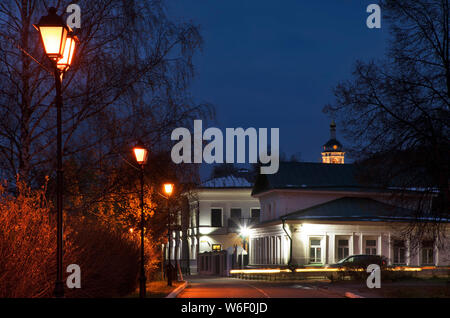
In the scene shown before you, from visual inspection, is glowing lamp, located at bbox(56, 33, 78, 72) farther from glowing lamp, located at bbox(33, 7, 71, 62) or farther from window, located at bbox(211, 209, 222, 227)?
window, located at bbox(211, 209, 222, 227)

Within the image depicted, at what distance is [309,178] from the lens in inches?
2729

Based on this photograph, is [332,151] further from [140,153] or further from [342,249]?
[140,153]

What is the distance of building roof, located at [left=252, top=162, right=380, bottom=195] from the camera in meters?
67.4

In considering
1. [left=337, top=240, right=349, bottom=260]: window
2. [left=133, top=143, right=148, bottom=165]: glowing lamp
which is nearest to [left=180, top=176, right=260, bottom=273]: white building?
[left=337, top=240, right=349, bottom=260]: window

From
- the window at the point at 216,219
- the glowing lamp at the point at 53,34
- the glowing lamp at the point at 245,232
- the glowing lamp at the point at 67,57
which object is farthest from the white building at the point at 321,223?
the glowing lamp at the point at 53,34

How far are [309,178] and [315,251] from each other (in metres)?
10.7

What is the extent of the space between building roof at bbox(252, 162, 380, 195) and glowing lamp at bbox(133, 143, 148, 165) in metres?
47.8

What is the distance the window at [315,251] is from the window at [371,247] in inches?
171

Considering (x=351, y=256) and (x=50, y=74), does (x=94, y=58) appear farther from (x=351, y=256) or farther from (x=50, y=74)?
(x=351, y=256)

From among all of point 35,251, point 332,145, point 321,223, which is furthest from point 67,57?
point 332,145

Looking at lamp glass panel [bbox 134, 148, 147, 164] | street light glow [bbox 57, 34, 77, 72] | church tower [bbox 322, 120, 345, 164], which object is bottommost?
lamp glass panel [bbox 134, 148, 147, 164]

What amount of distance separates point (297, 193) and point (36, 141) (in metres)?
50.4
